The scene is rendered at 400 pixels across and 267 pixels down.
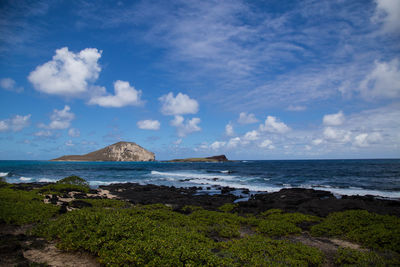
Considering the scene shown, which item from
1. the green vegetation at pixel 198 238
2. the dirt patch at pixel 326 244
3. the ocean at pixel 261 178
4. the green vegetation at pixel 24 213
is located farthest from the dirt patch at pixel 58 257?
the ocean at pixel 261 178

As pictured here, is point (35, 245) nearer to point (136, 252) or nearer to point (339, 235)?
point (136, 252)

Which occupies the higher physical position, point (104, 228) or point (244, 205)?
point (104, 228)

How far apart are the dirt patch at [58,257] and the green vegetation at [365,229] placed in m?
9.75

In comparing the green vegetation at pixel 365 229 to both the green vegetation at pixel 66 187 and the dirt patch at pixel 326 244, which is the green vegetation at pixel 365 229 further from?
the green vegetation at pixel 66 187

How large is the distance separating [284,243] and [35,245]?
9024 mm

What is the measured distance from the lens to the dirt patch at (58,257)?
6.67 m

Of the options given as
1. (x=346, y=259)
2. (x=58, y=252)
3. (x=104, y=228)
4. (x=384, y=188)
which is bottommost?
(x=384, y=188)

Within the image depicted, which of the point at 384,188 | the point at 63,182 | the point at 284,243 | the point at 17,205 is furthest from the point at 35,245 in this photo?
the point at 384,188

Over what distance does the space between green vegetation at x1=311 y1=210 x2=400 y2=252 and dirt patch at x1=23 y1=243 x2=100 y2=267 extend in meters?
9.75

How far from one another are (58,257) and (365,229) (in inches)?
489

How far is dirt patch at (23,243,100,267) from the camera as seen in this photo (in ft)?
21.9

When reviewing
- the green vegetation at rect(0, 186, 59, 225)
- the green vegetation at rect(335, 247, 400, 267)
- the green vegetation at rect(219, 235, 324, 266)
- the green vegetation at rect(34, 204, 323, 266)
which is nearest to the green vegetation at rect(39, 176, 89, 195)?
the green vegetation at rect(0, 186, 59, 225)

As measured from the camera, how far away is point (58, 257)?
22.9ft

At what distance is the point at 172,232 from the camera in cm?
821
